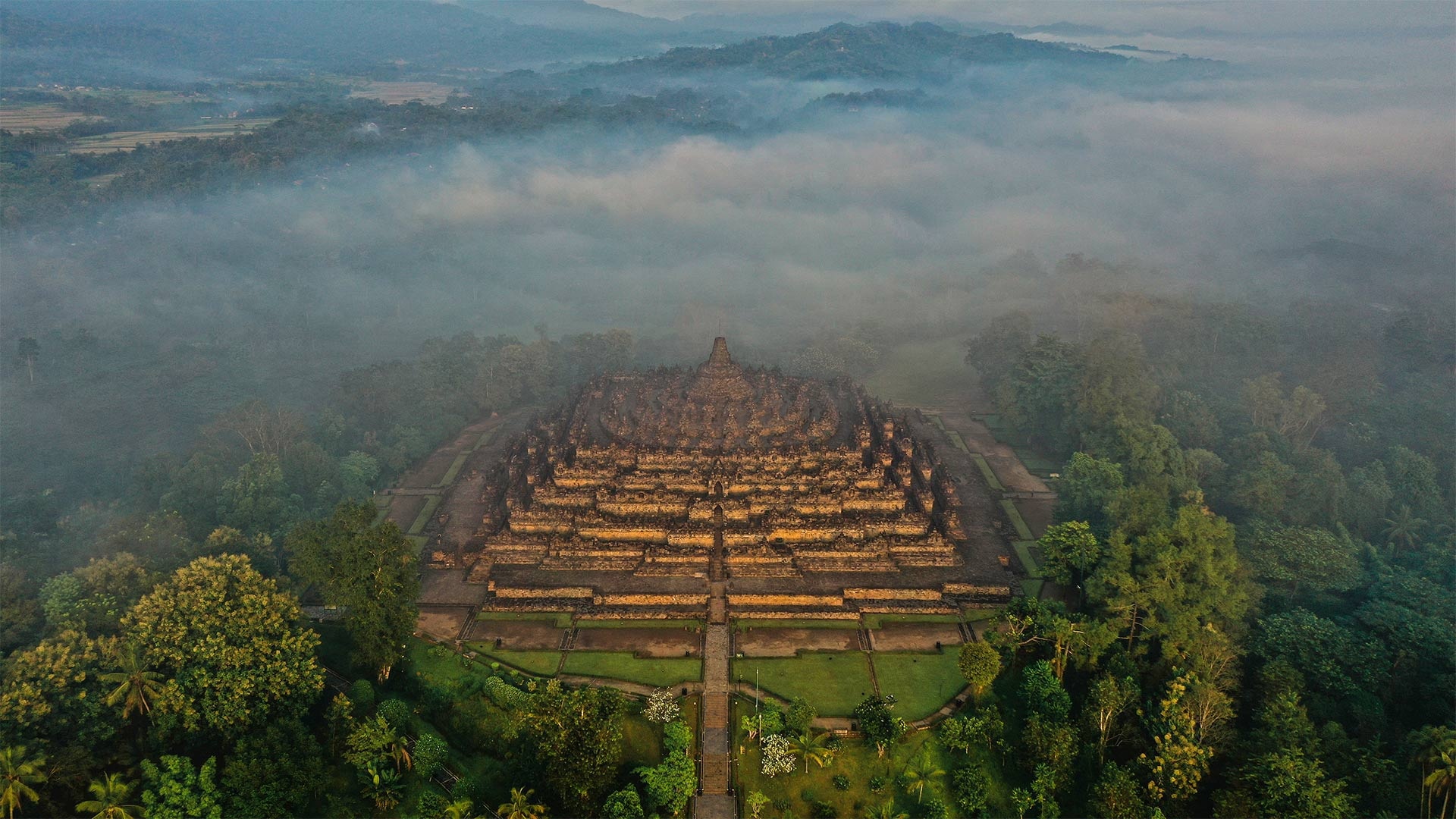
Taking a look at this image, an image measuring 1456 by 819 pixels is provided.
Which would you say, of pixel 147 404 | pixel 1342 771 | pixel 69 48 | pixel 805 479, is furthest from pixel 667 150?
pixel 1342 771

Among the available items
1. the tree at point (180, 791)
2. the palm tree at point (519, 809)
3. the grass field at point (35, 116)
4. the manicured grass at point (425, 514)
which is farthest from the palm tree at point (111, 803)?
the grass field at point (35, 116)

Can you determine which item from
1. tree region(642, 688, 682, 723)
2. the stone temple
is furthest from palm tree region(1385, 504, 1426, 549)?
tree region(642, 688, 682, 723)

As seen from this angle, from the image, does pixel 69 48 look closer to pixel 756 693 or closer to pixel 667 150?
pixel 667 150

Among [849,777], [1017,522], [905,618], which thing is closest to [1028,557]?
[1017,522]

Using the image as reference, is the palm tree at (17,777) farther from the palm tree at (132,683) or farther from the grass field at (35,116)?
the grass field at (35,116)

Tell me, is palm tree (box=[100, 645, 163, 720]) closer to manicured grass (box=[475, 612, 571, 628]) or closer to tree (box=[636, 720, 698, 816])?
manicured grass (box=[475, 612, 571, 628])

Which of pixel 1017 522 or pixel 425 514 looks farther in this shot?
pixel 425 514

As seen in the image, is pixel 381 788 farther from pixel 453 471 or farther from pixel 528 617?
pixel 453 471
